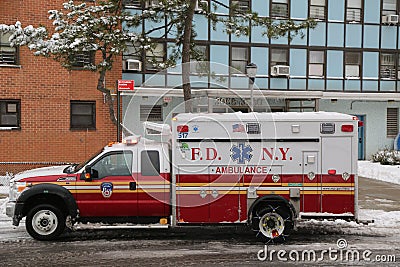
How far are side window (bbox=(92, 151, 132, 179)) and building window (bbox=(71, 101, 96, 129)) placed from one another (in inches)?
358

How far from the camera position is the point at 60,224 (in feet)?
29.6

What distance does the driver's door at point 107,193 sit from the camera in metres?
8.98

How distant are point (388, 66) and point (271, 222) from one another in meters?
18.0

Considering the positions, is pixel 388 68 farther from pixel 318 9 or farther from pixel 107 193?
pixel 107 193

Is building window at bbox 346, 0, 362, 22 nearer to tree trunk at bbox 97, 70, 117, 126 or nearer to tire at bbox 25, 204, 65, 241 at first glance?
tree trunk at bbox 97, 70, 117, 126

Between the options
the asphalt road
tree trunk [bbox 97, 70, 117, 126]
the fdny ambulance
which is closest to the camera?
the asphalt road

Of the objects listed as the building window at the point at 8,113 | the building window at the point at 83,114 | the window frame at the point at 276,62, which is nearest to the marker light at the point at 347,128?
the building window at the point at 83,114

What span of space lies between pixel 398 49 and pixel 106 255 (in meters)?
21.1

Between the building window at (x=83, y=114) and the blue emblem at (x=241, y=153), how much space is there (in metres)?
10.1

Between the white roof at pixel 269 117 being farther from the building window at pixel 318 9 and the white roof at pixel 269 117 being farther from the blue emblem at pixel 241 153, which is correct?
the building window at pixel 318 9

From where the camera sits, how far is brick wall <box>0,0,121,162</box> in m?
17.1

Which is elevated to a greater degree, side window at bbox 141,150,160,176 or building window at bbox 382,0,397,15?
building window at bbox 382,0,397,15

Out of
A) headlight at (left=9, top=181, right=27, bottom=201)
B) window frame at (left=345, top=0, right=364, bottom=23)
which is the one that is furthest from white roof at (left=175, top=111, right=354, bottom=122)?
window frame at (left=345, top=0, right=364, bottom=23)

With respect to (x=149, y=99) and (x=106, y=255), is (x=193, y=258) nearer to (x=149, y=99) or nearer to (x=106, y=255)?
(x=106, y=255)
